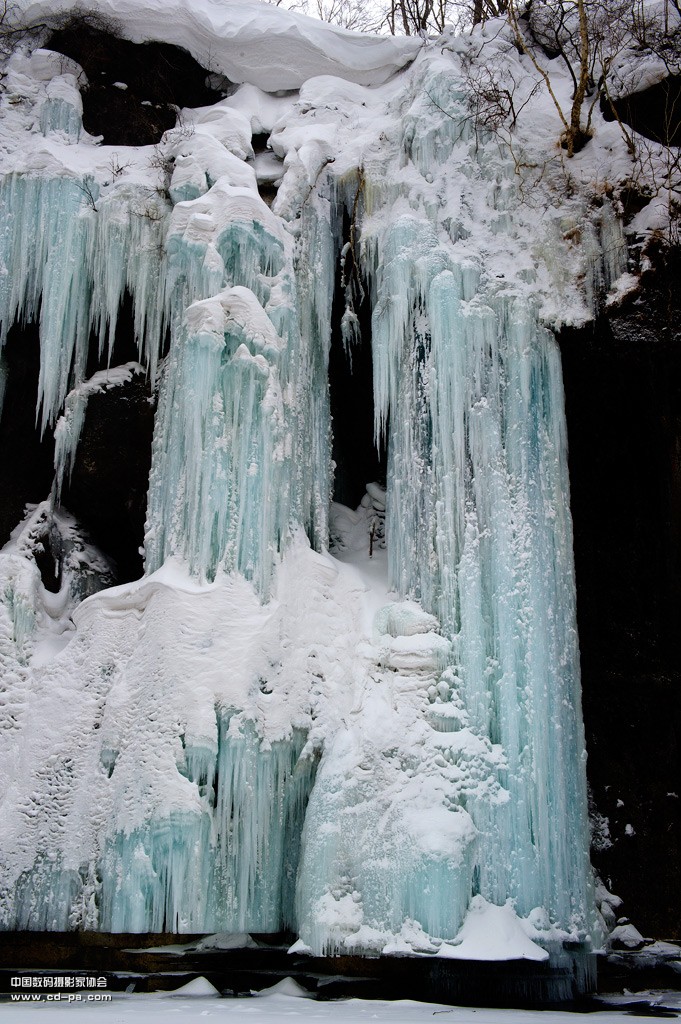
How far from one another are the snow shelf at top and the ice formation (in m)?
0.05

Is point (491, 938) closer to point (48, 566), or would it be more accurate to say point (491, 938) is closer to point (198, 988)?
point (198, 988)

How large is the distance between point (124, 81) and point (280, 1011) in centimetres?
801

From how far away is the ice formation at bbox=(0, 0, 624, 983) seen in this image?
5.82 meters

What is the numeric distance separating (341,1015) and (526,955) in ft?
3.97

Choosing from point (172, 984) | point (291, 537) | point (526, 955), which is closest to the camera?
point (526, 955)

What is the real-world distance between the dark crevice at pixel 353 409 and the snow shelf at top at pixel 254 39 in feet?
7.83

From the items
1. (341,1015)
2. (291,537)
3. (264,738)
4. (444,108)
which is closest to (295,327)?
(291,537)

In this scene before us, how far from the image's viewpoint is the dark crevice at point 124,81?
8.48 m

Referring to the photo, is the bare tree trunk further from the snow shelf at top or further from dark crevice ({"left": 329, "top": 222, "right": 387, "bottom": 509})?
dark crevice ({"left": 329, "top": 222, "right": 387, "bottom": 509})

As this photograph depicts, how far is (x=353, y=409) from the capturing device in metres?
8.66

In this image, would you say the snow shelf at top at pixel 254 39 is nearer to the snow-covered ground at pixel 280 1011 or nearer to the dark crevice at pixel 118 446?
the dark crevice at pixel 118 446

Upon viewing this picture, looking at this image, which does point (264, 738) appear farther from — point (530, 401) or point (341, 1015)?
point (530, 401)

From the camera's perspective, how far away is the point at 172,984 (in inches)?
259

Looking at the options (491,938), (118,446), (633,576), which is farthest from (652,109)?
(491,938)
